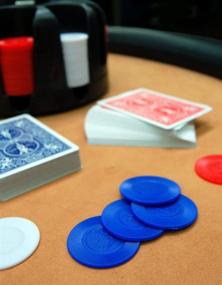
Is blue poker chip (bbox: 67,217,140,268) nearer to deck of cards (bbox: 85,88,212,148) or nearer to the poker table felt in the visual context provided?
the poker table felt

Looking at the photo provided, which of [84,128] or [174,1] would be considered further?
[174,1]

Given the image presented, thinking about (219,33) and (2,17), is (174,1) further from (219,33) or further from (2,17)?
(2,17)

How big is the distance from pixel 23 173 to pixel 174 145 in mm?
228

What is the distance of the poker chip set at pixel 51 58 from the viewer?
2.03ft

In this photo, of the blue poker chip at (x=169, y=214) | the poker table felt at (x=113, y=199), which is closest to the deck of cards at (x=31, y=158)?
→ the poker table felt at (x=113, y=199)

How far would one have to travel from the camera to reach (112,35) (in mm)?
1048

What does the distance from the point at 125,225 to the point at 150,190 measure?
67mm

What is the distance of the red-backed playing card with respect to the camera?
58 cm

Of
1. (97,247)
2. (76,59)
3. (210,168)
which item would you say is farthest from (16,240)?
(76,59)

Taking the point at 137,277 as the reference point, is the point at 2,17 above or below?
above

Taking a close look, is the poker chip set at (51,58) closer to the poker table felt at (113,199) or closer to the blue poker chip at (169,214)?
the poker table felt at (113,199)

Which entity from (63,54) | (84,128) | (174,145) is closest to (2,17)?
(63,54)

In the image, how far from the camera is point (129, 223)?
15.2 inches

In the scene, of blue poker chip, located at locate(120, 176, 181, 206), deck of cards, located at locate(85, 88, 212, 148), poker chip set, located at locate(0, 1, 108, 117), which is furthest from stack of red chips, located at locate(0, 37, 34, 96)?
blue poker chip, located at locate(120, 176, 181, 206)
